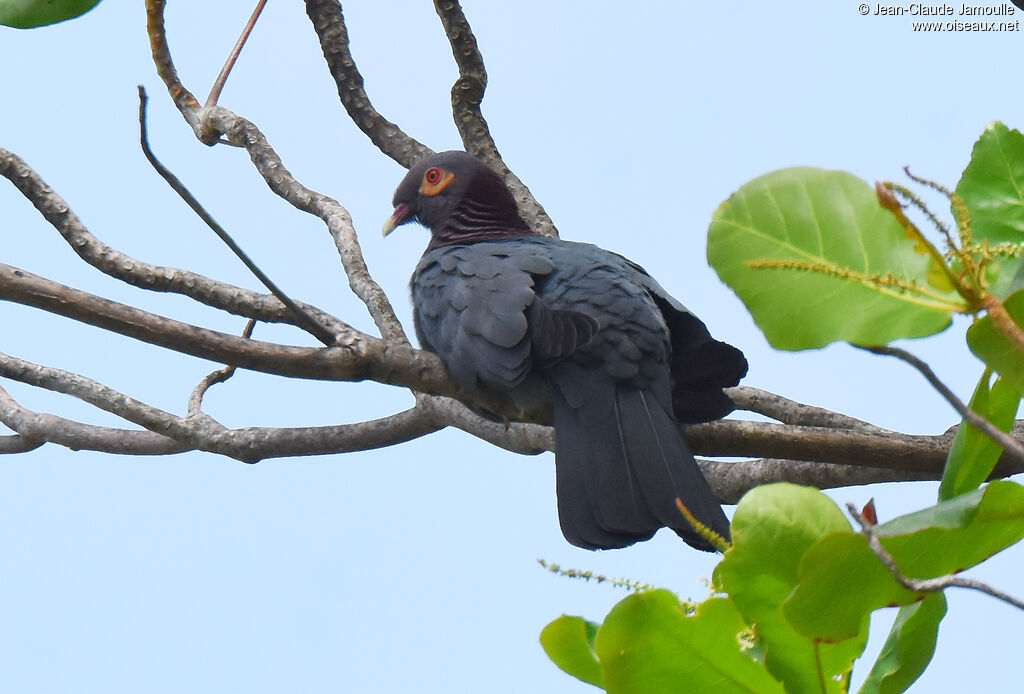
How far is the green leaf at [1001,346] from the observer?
78 centimetres

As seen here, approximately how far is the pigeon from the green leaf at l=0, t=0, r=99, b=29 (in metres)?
1.10

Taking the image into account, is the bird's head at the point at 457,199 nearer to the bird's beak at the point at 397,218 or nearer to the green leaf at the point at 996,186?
the bird's beak at the point at 397,218

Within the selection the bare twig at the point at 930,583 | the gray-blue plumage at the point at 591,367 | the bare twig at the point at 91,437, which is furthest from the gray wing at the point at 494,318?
the bare twig at the point at 930,583

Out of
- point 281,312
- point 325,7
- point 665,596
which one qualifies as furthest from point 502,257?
point 665,596

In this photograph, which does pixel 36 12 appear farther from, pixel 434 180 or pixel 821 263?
pixel 434 180

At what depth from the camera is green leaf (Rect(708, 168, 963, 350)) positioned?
0.86 m

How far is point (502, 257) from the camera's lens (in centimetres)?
270

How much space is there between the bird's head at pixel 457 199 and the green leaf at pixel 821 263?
2.29 m

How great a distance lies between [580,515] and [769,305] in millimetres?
1382

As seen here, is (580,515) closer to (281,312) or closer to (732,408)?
(732,408)

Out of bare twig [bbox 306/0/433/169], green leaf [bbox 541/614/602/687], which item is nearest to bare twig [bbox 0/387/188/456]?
bare twig [bbox 306/0/433/169]

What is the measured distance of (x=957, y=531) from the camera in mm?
868

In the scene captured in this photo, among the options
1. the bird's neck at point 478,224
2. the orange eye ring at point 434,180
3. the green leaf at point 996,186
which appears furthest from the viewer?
the orange eye ring at point 434,180

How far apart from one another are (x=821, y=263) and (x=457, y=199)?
249 centimetres
